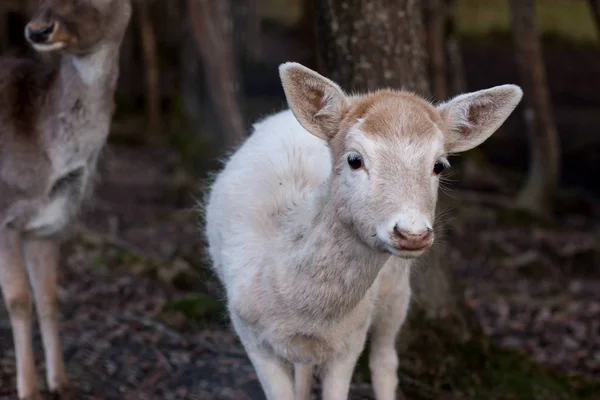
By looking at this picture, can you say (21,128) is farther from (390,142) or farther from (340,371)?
(390,142)

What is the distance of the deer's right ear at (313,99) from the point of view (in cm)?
443

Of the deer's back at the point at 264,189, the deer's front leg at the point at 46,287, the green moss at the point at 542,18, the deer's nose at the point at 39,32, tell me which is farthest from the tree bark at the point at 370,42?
the green moss at the point at 542,18

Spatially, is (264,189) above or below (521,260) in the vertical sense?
above

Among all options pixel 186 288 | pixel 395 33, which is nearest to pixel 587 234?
pixel 186 288

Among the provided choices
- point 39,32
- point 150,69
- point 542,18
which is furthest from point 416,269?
point 542,18

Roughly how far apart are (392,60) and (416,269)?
1373mm

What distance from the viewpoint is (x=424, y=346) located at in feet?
21.4

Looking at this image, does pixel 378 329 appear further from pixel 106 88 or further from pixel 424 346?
pixel 106 88

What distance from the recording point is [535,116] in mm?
11672

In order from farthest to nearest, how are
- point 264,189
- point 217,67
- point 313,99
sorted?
1. point 217,67
2. point 264,189
3. point 313,99

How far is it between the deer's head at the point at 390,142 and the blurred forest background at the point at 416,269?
5.90 ft

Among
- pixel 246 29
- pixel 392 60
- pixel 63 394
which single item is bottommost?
pixel 63 394

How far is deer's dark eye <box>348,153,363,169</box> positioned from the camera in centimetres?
435

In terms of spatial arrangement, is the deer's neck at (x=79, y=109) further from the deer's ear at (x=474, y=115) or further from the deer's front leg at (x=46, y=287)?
the deer's ear at (x=474, y=115)
